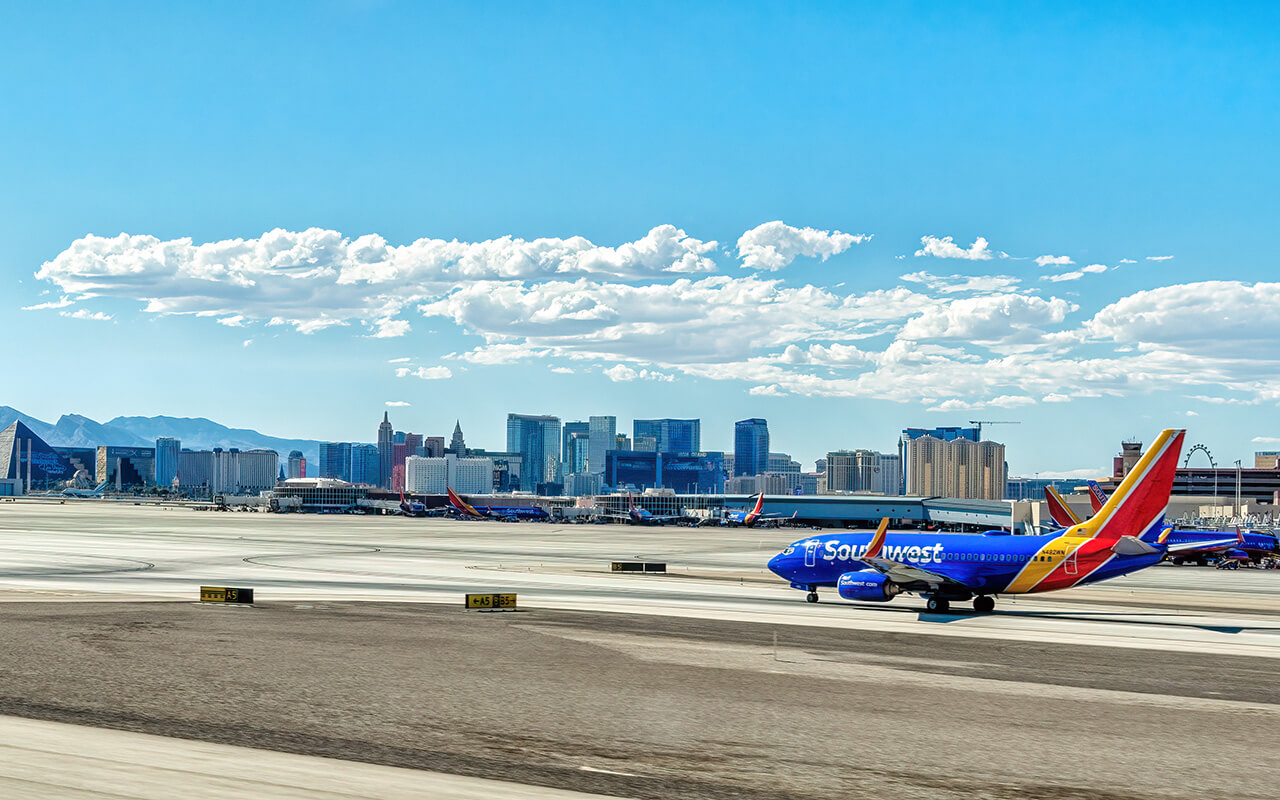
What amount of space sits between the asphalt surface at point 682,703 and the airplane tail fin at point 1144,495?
45.3 feet

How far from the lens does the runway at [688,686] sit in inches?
906

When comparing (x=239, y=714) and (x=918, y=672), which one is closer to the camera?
(x=239, y=714)

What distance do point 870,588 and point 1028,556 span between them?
7805mm

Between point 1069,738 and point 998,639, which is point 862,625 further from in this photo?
point 1069,738

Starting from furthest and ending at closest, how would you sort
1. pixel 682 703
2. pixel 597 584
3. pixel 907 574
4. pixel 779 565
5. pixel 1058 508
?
pixel 1058 508
pixel 597 584
pixel 779 565
pixel 907 574
pixel 682 703

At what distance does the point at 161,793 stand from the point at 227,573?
2499 inches

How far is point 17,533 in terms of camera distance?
131 metres

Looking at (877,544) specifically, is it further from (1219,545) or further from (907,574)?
(1219,545)

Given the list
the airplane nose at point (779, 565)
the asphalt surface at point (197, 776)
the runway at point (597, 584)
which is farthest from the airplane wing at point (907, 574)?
the asphalt surface at point (197, 776)

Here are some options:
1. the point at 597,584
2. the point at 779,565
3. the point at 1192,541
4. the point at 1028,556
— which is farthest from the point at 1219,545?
the point at 597,584

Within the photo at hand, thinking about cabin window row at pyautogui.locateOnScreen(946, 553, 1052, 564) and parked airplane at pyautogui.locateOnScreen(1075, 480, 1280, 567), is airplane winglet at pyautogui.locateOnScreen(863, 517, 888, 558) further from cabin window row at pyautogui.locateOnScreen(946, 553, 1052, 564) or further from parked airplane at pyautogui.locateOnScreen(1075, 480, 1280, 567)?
parked airplane at pyautogui.locateOnScreen(1075, 480, 1280, 567)

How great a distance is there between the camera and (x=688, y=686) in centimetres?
3275

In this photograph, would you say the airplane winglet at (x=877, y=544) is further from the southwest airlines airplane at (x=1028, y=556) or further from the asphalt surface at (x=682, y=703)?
the asphalt surface at (x=682, y=703)

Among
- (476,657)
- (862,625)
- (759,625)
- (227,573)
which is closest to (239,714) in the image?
(476,657)
